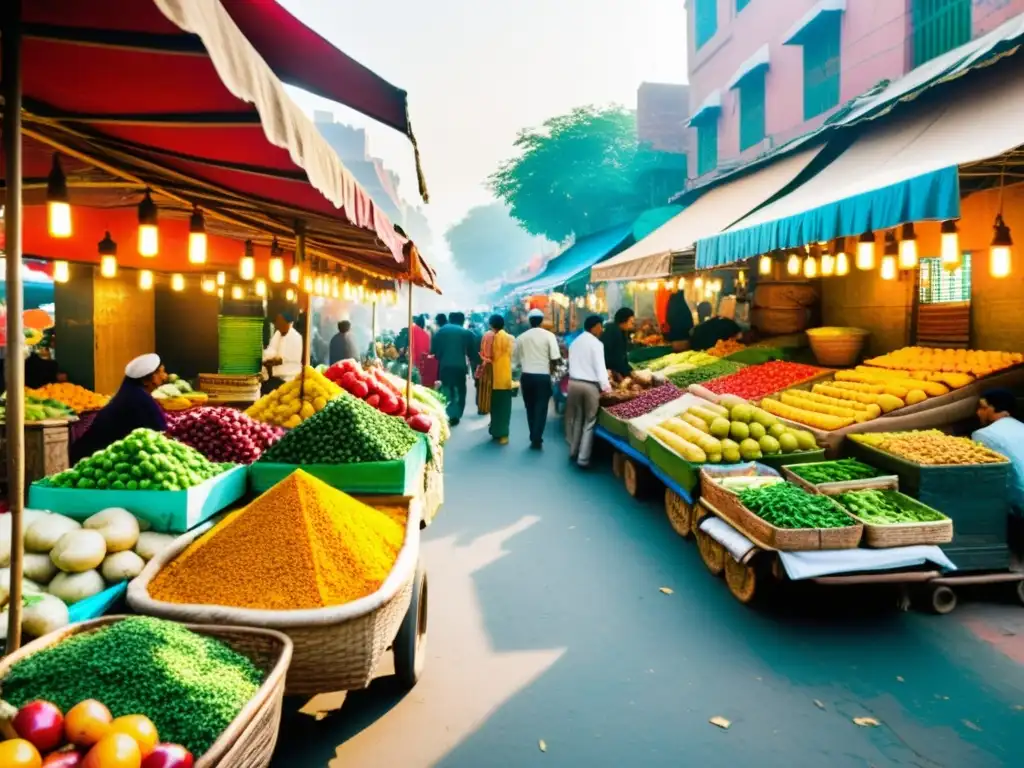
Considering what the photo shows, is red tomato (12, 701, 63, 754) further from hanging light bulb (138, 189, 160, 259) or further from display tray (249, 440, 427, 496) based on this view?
hanging light bulb (138, 189, 160, 259)

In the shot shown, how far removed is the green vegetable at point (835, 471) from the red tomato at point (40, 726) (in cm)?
499

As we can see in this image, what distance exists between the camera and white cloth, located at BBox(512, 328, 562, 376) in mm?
10539

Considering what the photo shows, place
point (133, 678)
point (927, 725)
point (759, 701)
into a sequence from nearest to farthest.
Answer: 1. point (133, 678)
2. point (927, 725)
3. point (759, 701)

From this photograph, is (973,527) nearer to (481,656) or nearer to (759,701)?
(759,701)

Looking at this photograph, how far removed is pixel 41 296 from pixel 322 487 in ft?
43.4

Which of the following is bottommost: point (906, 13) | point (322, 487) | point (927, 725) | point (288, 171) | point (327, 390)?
point (927, 725)

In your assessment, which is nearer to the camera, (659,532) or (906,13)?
(659,532)

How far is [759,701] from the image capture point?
361cm

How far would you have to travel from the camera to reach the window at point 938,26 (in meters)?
10.7

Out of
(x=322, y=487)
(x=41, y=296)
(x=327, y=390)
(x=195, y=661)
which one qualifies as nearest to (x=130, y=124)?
(x=322, y=487)

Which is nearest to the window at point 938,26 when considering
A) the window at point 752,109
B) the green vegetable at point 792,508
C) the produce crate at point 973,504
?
the window at point 752,109

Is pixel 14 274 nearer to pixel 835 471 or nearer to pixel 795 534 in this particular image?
pixel 795 534

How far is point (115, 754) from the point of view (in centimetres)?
186

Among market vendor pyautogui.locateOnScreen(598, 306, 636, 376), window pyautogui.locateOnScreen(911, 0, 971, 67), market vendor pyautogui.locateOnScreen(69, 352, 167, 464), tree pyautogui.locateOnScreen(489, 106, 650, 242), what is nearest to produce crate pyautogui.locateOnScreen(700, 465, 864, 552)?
market vendor pyautogui.locateOnScreen(69, 352, 167, 464)
